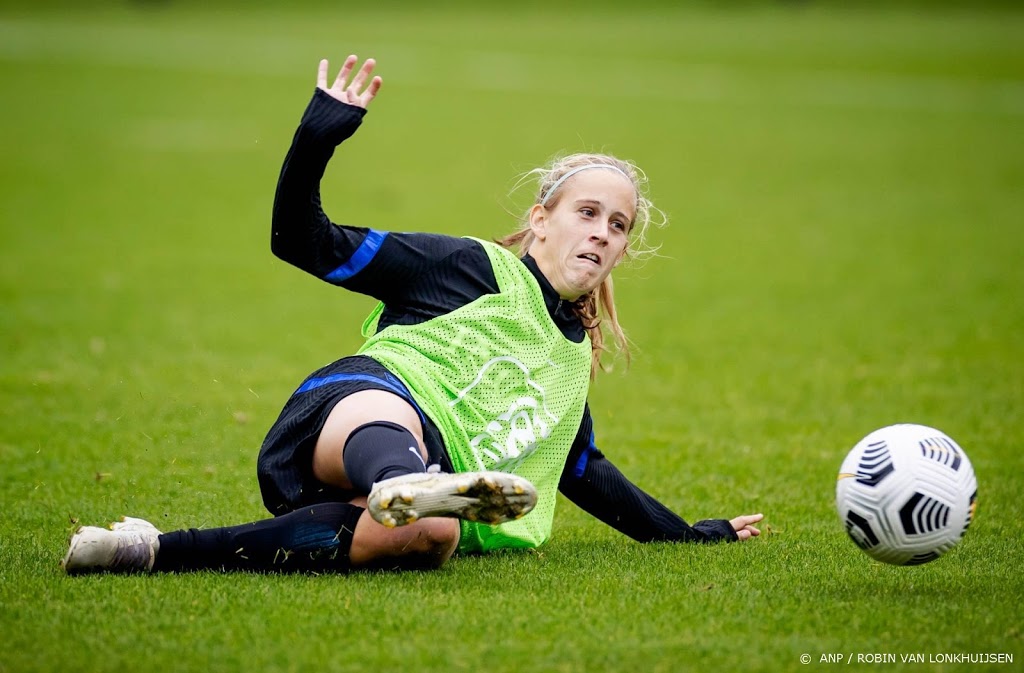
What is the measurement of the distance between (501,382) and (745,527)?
1.16 meters

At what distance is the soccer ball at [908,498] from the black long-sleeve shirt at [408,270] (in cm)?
86

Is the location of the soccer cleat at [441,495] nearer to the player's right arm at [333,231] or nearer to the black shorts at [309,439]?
the black shorts at [309,439]

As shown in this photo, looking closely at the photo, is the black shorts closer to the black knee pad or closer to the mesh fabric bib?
the mesh fabric bib

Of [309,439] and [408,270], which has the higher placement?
[408,270]

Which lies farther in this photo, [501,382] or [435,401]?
[501,382]

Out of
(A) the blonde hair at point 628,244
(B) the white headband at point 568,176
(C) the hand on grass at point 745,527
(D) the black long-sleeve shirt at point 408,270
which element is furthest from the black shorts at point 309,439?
(C) the hand on grass at point 745,527

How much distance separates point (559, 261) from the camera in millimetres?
4555

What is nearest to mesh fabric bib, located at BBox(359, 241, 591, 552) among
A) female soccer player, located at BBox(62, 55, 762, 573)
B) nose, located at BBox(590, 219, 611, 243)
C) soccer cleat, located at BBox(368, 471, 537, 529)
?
female soccer player, located at BBox(62, 55, 762, 573)

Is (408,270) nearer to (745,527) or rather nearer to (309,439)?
(309,439)

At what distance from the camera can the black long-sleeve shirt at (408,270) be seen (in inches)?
164

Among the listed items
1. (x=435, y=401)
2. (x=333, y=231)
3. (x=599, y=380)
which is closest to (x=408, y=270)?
(x=333, y=231)

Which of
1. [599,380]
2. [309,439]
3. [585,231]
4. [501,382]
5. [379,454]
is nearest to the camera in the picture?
[379,454]

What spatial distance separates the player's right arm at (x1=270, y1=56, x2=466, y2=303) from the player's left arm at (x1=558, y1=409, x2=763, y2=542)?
897mm

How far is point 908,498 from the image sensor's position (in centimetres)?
395
